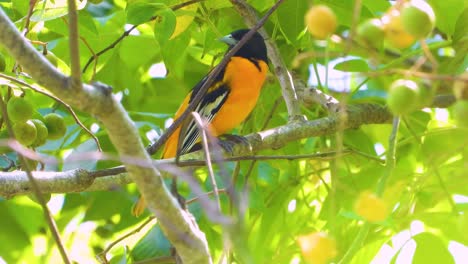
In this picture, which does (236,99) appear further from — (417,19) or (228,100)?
(417,19)

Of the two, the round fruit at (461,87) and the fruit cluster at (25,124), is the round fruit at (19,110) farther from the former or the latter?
the round fruit at (461,87)

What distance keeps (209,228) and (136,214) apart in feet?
1.56

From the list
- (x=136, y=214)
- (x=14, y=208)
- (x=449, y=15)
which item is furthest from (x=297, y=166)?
(x=14, y=208)

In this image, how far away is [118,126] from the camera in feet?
4.73

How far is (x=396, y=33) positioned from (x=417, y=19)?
0.13 feet

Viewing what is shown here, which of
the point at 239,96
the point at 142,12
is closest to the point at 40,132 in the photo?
the point at 142,12

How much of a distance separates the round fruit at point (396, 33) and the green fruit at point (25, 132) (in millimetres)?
1472

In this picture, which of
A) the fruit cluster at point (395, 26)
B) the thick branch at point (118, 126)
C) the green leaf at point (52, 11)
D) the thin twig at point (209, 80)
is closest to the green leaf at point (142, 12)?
the green leaf at point (52, 11)

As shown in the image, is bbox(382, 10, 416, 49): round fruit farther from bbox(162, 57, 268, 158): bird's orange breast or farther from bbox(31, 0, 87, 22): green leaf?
bbox(162, 57, 268, 158): bird's orange breast

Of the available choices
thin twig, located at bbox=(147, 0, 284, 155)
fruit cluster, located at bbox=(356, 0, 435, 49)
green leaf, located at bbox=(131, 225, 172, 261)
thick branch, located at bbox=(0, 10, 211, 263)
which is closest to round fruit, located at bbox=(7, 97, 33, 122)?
thin twig, located at bbox=(147, 0, 284, 155)

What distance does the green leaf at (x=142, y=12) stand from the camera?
9.14ft

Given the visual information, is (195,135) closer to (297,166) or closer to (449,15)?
(297,166)

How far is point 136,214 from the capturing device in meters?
3.55

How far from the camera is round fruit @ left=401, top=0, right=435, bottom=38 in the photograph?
1221mm
